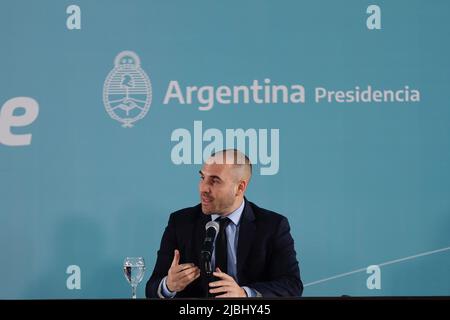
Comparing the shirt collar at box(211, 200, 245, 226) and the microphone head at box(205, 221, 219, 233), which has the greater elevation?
the shirt collar at box(211, 200, 245, 226)

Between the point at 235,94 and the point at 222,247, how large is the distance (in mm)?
847

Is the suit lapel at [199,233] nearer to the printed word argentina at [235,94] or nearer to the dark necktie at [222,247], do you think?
the dark necktie at [222,247]

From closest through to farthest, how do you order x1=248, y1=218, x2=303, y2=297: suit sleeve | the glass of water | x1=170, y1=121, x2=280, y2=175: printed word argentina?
the glass of water, x1=248, y1=218, x2=303, y2=297: suit sleeve, x1=170, y1=121, x2=280, y2=175: printed word argentina

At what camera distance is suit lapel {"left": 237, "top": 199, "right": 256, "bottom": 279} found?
17.2ft

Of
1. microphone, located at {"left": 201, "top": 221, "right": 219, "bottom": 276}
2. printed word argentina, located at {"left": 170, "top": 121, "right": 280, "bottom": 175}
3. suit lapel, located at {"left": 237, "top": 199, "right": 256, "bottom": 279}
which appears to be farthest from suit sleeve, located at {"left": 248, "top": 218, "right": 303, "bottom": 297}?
printed word argentina, located at {"left": 170, "top": 121, "right": 280, "bottom": 175}

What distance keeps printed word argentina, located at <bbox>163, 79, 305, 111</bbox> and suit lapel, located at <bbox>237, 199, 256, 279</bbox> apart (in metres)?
0.57

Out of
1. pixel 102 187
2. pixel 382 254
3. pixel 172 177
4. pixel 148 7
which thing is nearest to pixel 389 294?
pixel 382 254

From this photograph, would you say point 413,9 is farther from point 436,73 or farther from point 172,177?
point 172,177

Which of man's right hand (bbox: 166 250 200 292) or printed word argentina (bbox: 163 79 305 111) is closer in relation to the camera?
man's right hand (bbox: 166 250 200 292)

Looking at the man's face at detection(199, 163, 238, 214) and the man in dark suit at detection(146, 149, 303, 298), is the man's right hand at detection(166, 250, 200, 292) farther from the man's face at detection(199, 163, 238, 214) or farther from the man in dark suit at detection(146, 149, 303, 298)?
the man's face at detection(199, 163, 238, 214)

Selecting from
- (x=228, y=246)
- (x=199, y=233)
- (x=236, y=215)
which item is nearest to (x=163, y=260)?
(x=199, y=233)

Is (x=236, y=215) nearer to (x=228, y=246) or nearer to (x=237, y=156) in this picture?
(x=228, y=246)

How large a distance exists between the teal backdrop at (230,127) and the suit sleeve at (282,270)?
0.17 ft

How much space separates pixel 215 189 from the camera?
5.34 m
